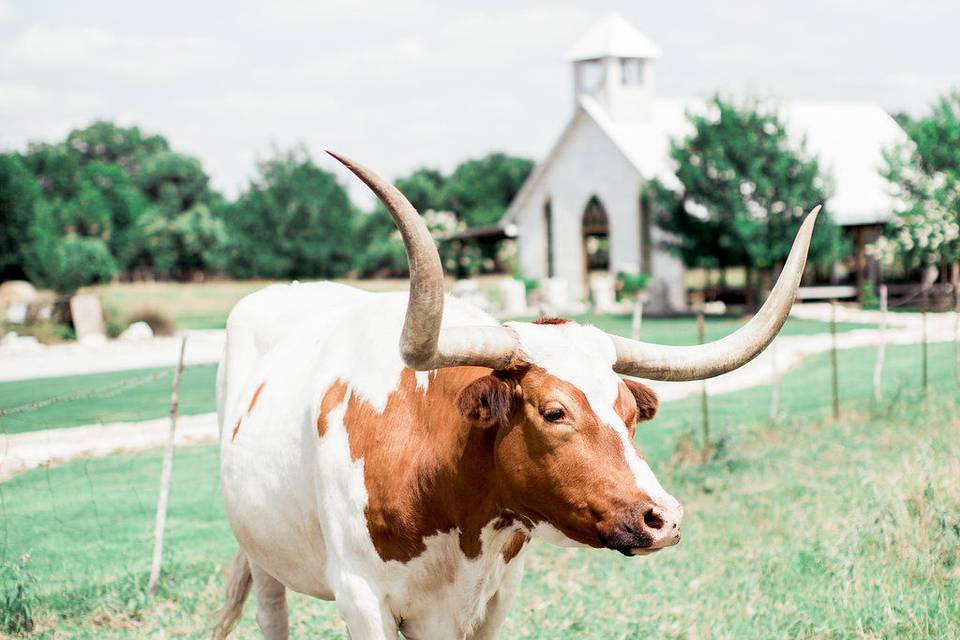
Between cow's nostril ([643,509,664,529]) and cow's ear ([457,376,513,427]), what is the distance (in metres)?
0.53

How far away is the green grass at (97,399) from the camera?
47.8ft

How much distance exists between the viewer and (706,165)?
3312 centimetres

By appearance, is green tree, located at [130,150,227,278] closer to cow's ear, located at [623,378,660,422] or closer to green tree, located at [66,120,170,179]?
green tree, located at [66,120,170,179]

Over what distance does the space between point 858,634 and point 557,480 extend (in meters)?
2.63

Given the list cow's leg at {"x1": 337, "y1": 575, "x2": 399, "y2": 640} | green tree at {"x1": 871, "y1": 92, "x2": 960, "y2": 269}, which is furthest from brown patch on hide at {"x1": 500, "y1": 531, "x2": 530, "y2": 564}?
green tree at {"x1": 871, "y1": 92, "x2": 960, "y2": 269}

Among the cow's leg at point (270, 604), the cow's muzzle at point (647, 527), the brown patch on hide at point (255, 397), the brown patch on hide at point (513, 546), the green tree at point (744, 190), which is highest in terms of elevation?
the green tree at point (744, 190)

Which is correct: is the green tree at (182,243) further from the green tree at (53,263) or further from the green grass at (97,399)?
the green grass at (97,399)

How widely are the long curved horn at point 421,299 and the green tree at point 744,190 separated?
96.8ft

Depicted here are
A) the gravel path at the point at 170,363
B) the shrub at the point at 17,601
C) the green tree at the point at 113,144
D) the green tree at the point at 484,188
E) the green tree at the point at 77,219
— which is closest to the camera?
the shrub at the point at 17,601

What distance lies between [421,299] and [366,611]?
129cm

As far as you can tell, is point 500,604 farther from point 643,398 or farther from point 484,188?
point 484,188

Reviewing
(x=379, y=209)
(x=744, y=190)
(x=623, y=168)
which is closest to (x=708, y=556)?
(x=744, y=190)

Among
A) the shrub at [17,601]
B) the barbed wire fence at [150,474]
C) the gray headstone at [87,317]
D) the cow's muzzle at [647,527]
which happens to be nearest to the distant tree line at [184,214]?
the gray headstone at [87,317]

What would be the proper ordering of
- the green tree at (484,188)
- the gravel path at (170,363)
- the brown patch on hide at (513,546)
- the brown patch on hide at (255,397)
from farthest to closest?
the green tree at (484,188) → the gravel path at (170,363) → the brown patch on hide at (255,397) → the brown patch on hide at (513,546)
